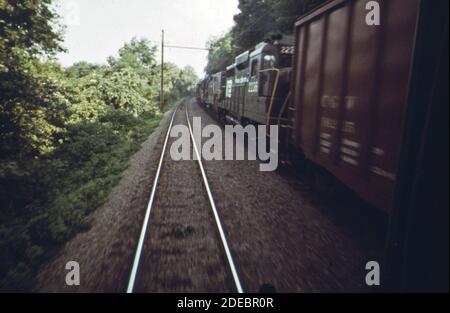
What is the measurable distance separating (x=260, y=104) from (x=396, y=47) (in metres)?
6.21

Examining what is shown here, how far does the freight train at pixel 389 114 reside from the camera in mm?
2639

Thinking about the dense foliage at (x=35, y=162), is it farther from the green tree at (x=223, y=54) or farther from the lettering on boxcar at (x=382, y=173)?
the green tree at (x=223, y=54)

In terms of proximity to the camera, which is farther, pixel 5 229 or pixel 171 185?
pixel 171 185

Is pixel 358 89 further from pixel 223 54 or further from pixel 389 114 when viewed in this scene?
pixel 223 54

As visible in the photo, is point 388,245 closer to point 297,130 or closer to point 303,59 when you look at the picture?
point 297,130

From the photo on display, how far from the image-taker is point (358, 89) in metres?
4.44

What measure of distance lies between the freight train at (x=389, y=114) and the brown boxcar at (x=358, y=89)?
1 cm

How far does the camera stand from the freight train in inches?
104

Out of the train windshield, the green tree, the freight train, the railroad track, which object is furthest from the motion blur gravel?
the green tree

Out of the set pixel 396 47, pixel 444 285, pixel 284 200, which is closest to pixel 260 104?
pixel 284 200

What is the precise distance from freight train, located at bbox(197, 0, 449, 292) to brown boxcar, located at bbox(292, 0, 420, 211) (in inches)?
0.5

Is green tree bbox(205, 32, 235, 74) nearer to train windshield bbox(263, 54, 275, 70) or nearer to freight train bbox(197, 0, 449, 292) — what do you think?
train windshield bbox(263, 54, 275, 70)

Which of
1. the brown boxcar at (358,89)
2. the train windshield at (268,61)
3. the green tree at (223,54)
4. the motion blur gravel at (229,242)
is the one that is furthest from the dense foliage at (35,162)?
the green tree at (223,54)
